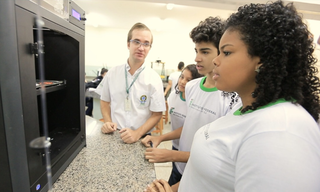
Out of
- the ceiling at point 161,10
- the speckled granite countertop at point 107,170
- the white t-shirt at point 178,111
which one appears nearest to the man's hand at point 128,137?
the speckled granite countertop at point 107,170

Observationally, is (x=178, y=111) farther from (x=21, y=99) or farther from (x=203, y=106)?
(x=21, y=99)

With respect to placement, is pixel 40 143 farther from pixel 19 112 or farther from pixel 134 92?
pixel 134 92

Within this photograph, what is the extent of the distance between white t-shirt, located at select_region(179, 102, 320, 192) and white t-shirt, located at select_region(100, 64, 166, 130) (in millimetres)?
781

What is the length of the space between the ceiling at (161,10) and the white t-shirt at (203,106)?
84.3 inches

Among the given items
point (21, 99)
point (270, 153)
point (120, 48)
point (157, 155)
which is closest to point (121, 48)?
point (120, 48)

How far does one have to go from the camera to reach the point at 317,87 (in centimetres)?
46

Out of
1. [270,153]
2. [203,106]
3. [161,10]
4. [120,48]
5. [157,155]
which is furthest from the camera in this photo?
[120,48]

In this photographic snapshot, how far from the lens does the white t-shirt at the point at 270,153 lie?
0.30 metres

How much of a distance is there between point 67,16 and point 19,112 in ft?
1.21

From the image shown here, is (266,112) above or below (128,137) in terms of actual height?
above

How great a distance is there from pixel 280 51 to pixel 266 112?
0.15 metres

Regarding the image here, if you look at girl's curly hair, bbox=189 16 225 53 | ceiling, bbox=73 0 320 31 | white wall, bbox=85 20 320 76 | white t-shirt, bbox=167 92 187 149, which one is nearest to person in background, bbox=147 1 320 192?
girl's curly hair, bbox=189 16 225 53

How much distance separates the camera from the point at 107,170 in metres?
0.65

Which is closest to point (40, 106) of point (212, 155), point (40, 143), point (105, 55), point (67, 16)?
point (40, 143)
